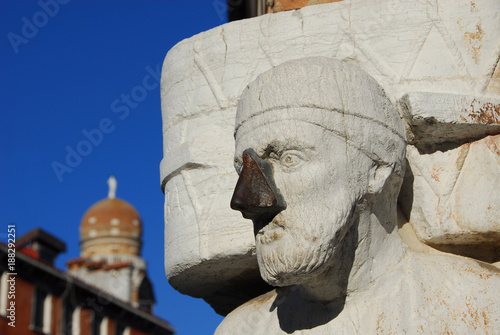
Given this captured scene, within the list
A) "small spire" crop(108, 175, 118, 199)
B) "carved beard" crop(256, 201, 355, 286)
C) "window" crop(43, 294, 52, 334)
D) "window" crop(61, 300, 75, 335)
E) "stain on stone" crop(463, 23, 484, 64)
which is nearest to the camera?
"carved beard" crop(256, 201, 355, 286)

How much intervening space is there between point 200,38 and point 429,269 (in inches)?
54.1

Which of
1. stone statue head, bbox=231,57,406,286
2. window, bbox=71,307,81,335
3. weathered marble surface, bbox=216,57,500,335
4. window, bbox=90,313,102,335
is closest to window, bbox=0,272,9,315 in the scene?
window, bbox=71,307,81,335

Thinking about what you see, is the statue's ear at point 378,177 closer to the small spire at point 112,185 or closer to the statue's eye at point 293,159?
the statue's eye at point 293,159

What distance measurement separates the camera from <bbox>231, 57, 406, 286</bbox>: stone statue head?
2.91 metres

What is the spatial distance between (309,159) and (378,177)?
0.95ft

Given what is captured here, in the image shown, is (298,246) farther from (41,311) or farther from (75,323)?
(75,323)

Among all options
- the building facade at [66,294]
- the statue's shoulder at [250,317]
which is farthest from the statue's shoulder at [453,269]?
the building facade at [66,294]

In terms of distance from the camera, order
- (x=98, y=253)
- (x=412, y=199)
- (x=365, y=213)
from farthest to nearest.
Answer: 1. (x=98, y=253)
2. (x=412, y=199)
3. (x=365, y=213)

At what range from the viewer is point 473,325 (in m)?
2.94

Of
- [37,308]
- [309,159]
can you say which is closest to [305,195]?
[309,159]

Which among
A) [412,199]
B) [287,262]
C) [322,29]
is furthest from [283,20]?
[287,262]

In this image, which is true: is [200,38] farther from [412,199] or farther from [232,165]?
[412,199]

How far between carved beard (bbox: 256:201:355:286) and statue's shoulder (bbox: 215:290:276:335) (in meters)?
0.52

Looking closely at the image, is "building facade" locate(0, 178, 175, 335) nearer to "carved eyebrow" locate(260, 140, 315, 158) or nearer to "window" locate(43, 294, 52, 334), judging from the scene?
"window" locate(43, 294, 52, 334)
